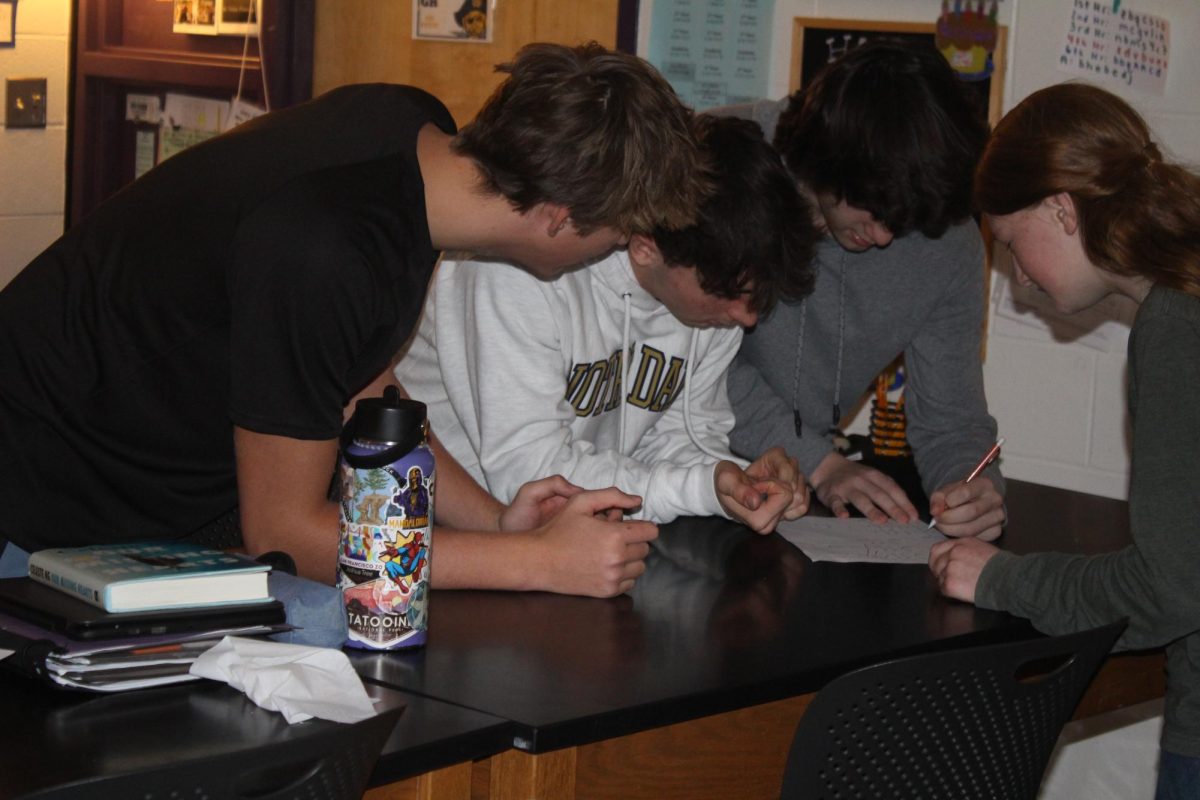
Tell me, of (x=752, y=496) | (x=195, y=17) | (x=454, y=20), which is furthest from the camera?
(x=195, y=17)

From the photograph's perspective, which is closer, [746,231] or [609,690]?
[609,690]

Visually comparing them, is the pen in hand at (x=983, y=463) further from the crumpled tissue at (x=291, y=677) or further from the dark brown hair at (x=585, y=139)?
the crumpled tissue at (x=291, y=677)

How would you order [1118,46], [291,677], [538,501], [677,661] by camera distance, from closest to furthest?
[291,677] → [677,661] → [538,501] → [1118,46]

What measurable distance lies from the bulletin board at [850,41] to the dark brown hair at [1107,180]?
1.06 meters

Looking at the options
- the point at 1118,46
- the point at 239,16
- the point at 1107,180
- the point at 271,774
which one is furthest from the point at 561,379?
the point at 239,16

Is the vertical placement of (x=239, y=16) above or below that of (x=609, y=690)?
above

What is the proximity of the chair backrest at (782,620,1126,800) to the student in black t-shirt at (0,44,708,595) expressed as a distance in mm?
378

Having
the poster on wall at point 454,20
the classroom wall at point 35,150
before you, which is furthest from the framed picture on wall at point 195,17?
the poster on wall at point 454,20

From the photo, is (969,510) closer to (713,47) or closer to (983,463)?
(983,463)

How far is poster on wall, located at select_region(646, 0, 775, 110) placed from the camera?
9.91 feet

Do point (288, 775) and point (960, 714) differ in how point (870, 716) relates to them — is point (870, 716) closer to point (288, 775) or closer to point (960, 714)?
point (960, 714)

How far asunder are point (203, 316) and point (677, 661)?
1.87 ft

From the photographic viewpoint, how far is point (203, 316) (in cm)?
139

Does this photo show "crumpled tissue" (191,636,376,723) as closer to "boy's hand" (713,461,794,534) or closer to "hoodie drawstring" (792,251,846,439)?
"boy's hand" (713,461,794,534)
